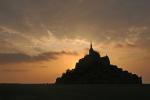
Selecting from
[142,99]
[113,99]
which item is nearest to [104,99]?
[113,99]

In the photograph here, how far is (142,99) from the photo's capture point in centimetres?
13350

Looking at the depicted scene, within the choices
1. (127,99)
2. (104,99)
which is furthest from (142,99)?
(104,99)

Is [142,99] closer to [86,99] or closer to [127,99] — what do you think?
[127,99]

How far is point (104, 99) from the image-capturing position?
136 m

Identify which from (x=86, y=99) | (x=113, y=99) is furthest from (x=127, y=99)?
(x=86, y=99)

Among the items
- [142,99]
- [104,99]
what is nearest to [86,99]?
[104,99]

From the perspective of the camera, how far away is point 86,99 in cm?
13062

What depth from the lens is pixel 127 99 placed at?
13525 cm

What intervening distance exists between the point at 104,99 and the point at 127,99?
8.64 meters

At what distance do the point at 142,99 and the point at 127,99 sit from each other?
18.4ft

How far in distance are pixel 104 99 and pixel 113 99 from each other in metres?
3.55

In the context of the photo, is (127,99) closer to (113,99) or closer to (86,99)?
(113,99)

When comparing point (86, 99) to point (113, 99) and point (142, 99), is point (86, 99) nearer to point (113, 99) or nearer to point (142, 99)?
point (113, 99)
